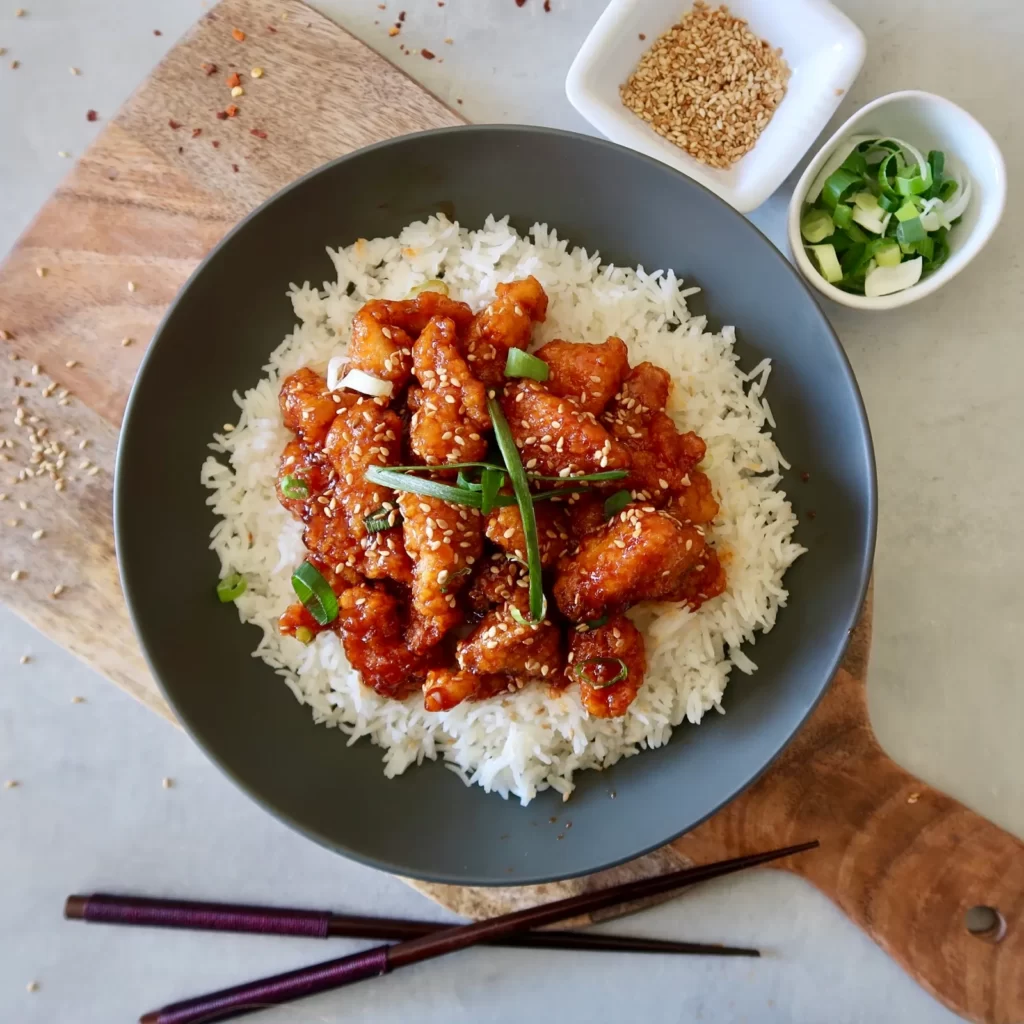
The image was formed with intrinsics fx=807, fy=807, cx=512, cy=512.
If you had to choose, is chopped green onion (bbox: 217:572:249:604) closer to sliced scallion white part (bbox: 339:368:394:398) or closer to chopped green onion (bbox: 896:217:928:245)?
sliced scallion white part (bbox: 339:368:394:398)

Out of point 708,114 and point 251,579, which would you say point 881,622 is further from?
point 251,579

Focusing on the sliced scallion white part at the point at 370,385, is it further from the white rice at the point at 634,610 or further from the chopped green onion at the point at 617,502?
the chopped green onion at the point at 617,502

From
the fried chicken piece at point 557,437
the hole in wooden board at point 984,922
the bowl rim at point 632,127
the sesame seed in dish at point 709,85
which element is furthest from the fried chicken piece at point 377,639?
the hole in wooden board at point 984,922

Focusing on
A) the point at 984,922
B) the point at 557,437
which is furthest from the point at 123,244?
the point at 984,922

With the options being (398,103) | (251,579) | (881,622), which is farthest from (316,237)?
(881,622)

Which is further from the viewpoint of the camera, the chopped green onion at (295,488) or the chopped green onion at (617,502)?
the chopped green onion at (295,488)
